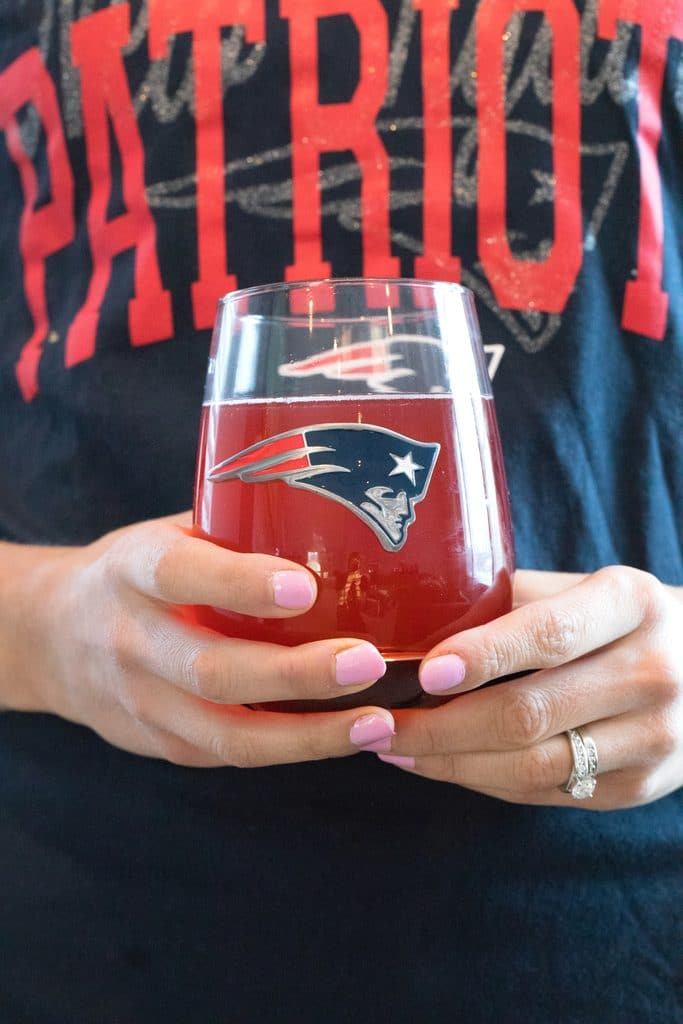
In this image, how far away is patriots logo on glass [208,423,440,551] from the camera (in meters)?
0.56

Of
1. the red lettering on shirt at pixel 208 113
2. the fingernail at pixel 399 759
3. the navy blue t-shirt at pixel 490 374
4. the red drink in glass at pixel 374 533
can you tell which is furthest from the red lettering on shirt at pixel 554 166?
the fingernail at pixel 399 759

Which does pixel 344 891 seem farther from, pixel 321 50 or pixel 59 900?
pixel 321 50

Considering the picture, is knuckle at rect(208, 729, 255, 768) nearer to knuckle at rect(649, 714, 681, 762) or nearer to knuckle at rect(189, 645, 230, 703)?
knuckle at rect(189, 645, 230, 703)

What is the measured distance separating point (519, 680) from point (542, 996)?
39 cm

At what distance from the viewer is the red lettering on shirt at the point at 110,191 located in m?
0.93

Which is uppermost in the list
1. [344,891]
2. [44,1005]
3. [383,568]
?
[383,568]

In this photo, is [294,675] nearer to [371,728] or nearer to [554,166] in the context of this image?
[371,728]

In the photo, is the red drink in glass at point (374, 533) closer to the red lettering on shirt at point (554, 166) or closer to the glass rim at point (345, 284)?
the glass rim at point (345, 284)

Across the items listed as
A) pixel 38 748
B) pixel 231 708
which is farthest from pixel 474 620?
pixel 38 748

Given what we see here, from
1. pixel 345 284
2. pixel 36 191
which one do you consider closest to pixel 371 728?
pixel 345 284

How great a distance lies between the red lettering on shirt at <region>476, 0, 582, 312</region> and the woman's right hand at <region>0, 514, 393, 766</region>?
398mm

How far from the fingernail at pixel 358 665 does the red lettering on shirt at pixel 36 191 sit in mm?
588

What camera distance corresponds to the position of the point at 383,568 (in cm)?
56

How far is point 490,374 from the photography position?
879 mm
